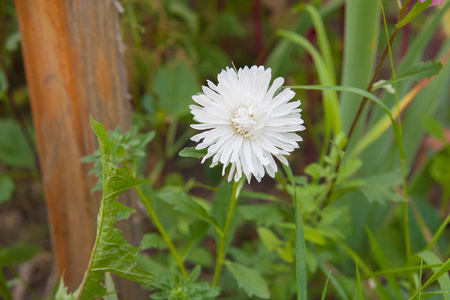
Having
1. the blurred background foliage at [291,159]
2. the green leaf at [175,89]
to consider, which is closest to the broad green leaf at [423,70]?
the blurred background foliage at [291,159]

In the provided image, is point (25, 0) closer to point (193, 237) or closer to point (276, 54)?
point (193, 237)

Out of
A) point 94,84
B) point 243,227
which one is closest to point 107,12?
point 94,84

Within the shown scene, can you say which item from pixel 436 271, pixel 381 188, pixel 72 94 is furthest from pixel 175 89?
pixel 436 271

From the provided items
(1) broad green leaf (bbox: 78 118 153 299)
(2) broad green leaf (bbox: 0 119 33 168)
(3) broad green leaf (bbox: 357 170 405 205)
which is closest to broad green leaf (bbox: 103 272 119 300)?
(1) broad green leaf (bbox: 78 118 153 299)

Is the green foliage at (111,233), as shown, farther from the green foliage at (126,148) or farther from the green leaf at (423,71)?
the green leaf at (423,71)

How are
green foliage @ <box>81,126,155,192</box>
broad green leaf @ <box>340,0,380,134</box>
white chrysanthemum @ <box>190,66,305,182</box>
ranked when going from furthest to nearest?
broad green leaf @ <box>340,0,380,134</box> → green foliage @ <box>81,126,155,192</box> → white chrysanthemum @ <box>190,66,305,182</box>

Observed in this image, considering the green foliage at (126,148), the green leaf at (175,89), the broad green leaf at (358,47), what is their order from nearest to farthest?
the green foliage at (126,148)
the broad green leaf at (358,47)
the green leaf at (175,89)

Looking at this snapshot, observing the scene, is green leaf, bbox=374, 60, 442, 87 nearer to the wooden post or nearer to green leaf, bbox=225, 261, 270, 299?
green leaf, bbox=225, 261, 270, 299
